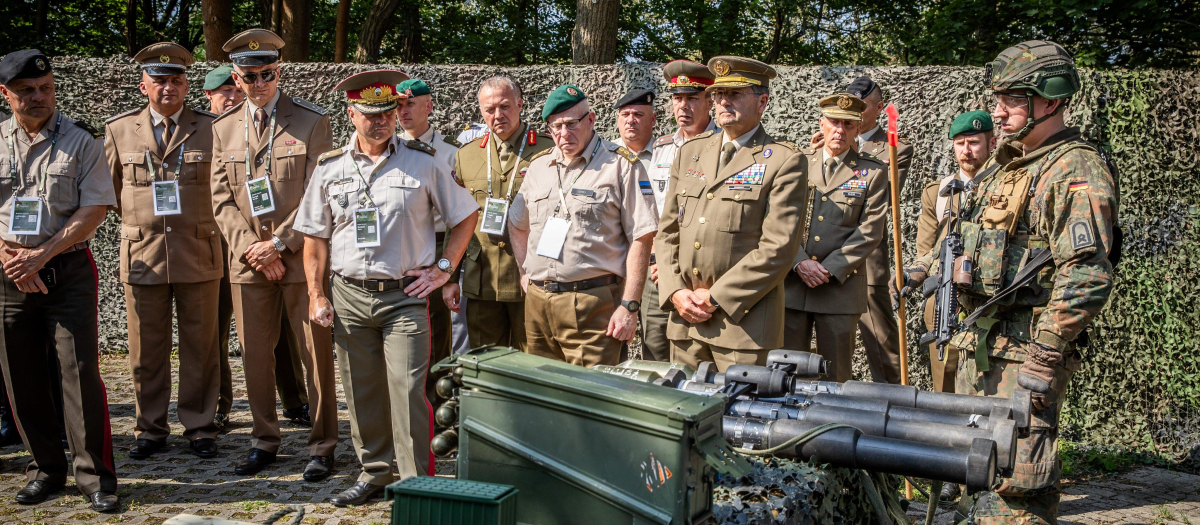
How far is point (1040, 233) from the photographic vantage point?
3541mm

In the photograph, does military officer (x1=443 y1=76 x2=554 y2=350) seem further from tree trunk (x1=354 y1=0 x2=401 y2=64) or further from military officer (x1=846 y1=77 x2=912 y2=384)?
tree trunk (x1=354 y1=0 x2=401 y2=64)

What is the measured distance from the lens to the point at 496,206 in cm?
541

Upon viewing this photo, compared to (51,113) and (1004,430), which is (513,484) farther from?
(51,113)

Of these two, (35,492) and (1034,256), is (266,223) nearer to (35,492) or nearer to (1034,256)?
(35,492)

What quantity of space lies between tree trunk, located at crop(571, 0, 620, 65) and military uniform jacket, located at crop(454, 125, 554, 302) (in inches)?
159

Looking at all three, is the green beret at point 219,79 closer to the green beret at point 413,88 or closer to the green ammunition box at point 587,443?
the green beret at point 413,88

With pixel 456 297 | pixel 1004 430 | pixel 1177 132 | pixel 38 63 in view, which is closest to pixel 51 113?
pixel 38 63

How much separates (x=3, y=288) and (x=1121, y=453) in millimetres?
6622

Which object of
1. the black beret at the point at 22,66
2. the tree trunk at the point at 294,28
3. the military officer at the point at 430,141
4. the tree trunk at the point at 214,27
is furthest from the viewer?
the tree trunk at the point at 294,28

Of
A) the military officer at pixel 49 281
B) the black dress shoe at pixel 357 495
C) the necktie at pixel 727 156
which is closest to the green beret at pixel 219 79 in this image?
the military officer at pixel 49 281

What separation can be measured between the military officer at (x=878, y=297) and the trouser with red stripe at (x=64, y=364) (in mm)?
4662

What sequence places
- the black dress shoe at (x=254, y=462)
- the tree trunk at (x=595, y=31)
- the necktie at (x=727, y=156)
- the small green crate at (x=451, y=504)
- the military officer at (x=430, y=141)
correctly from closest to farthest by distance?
the small green crate at (x=451, y=504), the necktie at (x=727, y=156), the black dress shoe at (x=254, y=462), the military officer at (x=430, y=141), the tree trunk at (x=595, y=31)

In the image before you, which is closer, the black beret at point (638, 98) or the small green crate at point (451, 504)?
the small green crate at point (451, 504)

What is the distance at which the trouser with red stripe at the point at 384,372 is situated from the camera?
4516 mm
